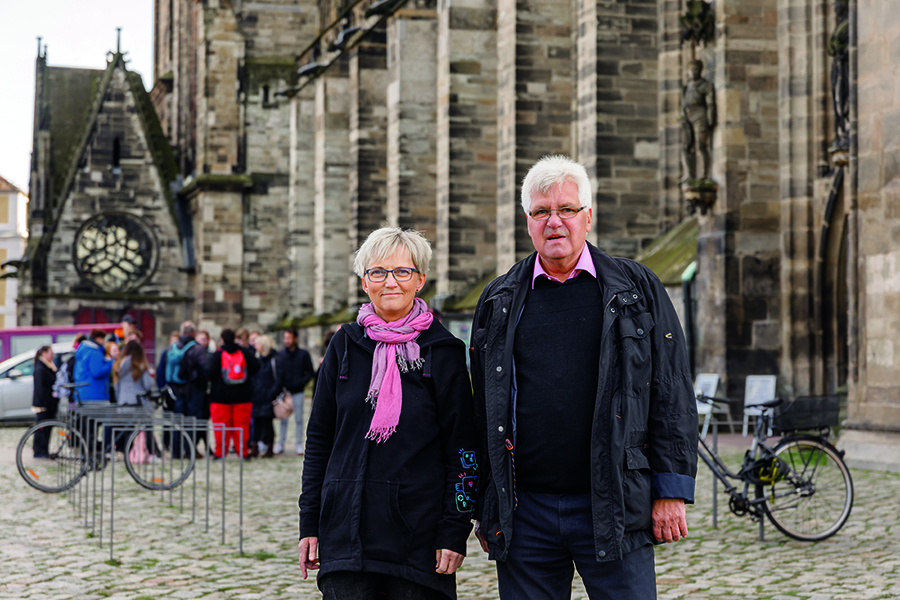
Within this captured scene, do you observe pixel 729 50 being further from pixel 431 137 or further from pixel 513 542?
pixel 513 542

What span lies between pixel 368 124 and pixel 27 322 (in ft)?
53.1

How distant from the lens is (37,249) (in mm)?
39281

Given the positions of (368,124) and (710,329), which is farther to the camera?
(368,124)

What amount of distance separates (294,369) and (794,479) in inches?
334

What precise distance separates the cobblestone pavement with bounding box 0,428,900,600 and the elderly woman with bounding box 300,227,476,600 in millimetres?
2930

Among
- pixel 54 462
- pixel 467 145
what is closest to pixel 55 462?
pixel 54 462

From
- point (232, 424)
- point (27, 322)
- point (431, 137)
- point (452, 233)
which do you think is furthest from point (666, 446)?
point (27, 322)

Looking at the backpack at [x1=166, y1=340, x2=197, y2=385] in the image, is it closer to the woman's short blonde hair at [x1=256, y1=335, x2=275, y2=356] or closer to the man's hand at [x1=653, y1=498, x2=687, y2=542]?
the woman's short blonde hair at [x1=256, y1=335, x2=275, y2=356]

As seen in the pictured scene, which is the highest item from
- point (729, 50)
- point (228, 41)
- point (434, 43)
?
point (228, 41)

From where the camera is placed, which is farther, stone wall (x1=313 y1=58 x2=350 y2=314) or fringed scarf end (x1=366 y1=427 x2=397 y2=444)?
stone wall (x1=313 y1=58 x2=350 y2=314)

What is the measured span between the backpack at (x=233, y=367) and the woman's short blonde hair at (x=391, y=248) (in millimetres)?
10544

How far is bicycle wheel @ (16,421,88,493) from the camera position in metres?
11.6

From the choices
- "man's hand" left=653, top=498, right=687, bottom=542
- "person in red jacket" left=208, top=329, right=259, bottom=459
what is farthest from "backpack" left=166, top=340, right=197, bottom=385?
"man's hand" left=653, top=498, right=687, bottom=542

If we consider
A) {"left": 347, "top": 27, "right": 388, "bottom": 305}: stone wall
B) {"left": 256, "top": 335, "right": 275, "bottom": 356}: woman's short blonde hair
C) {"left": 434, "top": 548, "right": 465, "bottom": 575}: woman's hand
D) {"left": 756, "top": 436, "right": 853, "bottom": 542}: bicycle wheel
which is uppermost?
{"left": 347, "top": 27, "right": 388, "bottom": 305}: stone wall
